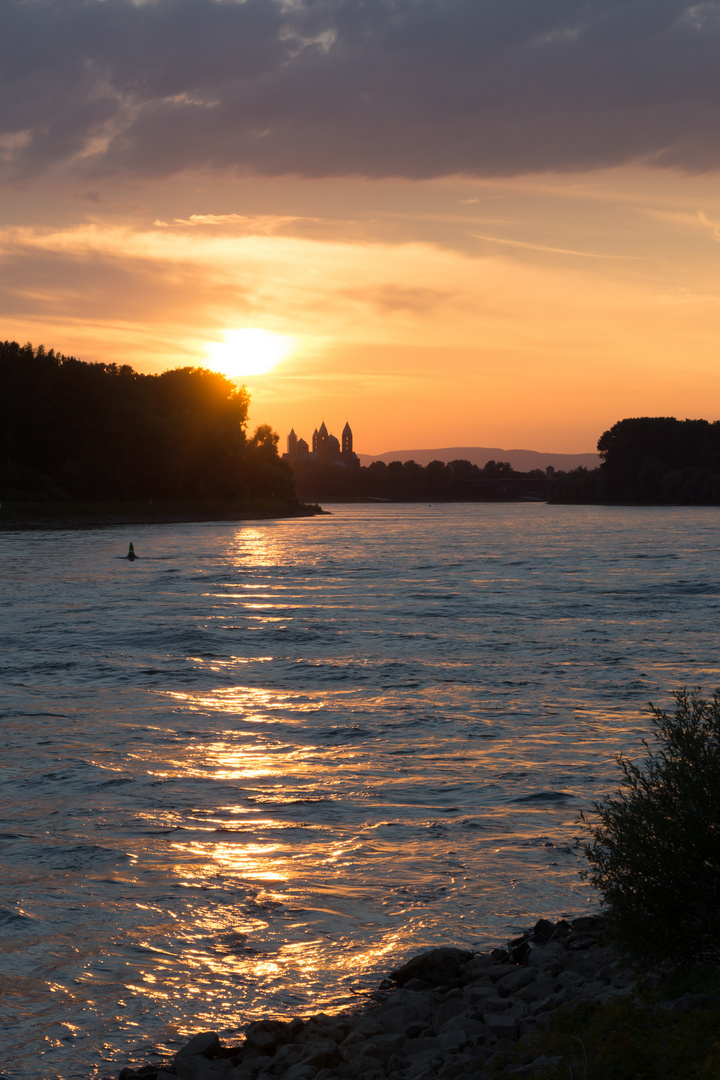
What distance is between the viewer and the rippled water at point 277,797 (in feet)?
27.3

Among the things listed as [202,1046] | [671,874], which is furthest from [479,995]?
[202,1046]

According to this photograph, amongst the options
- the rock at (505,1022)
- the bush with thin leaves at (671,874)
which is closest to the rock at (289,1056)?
the rock at (505,1022)

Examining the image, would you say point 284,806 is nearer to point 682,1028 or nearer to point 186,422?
point 682,1028

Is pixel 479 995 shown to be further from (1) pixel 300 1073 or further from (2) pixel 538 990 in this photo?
(1) pixel 300 1073

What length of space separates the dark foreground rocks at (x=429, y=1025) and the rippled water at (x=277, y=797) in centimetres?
49

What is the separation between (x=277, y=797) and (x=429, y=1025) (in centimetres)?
677

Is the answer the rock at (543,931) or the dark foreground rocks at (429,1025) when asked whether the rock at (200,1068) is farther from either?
the rock at (543,931)

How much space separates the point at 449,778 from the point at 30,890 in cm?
637

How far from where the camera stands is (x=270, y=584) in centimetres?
5288

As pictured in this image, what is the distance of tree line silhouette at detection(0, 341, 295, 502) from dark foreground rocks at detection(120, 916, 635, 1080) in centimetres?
11504

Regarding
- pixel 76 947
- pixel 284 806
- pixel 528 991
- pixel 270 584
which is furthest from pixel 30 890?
pixel 270 584

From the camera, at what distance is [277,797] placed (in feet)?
44.3

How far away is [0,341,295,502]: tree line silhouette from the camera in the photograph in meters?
126

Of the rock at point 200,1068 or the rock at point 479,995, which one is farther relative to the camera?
the rock at point 479,995
